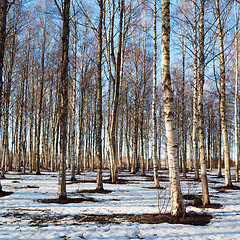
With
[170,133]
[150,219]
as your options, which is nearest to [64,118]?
[170,133]

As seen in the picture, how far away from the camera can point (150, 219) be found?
479cm

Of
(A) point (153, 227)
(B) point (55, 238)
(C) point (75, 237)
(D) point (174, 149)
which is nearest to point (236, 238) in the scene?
(A) point (153, 227)

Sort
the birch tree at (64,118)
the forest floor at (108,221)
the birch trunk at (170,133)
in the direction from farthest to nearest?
1. the birch tree at (64,118)
2. the birch trunk at (170,133)
3. the forest floor at (108,221)

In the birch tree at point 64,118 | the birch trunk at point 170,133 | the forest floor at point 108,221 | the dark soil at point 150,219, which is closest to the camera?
the forest floor at point 108,221

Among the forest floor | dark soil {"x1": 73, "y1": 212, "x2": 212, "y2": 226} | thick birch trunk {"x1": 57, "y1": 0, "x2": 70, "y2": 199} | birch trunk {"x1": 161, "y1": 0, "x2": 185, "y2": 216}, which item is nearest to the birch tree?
thick birch trunk {"x1": 57, "y1": 0, "x2": 70, "y2": 199}

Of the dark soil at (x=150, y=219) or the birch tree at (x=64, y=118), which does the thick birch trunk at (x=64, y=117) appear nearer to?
the birch tree at (x=64, y=118)

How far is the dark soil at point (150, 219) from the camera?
14.9 feet

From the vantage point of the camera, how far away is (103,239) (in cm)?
359

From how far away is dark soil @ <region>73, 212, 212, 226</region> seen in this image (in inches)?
179

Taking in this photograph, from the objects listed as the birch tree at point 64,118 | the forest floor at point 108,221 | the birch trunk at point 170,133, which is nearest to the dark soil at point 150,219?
the forest floor at point 108,221

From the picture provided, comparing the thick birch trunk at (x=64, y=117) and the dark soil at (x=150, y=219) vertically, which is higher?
the thick birch trunk at (x=64, y=117)

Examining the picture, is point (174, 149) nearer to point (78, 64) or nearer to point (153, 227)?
point (153, 227)

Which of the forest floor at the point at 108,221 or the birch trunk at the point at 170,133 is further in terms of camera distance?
the birch trunk at the point at 170,133

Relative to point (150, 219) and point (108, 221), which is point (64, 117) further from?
point (150, 219)
